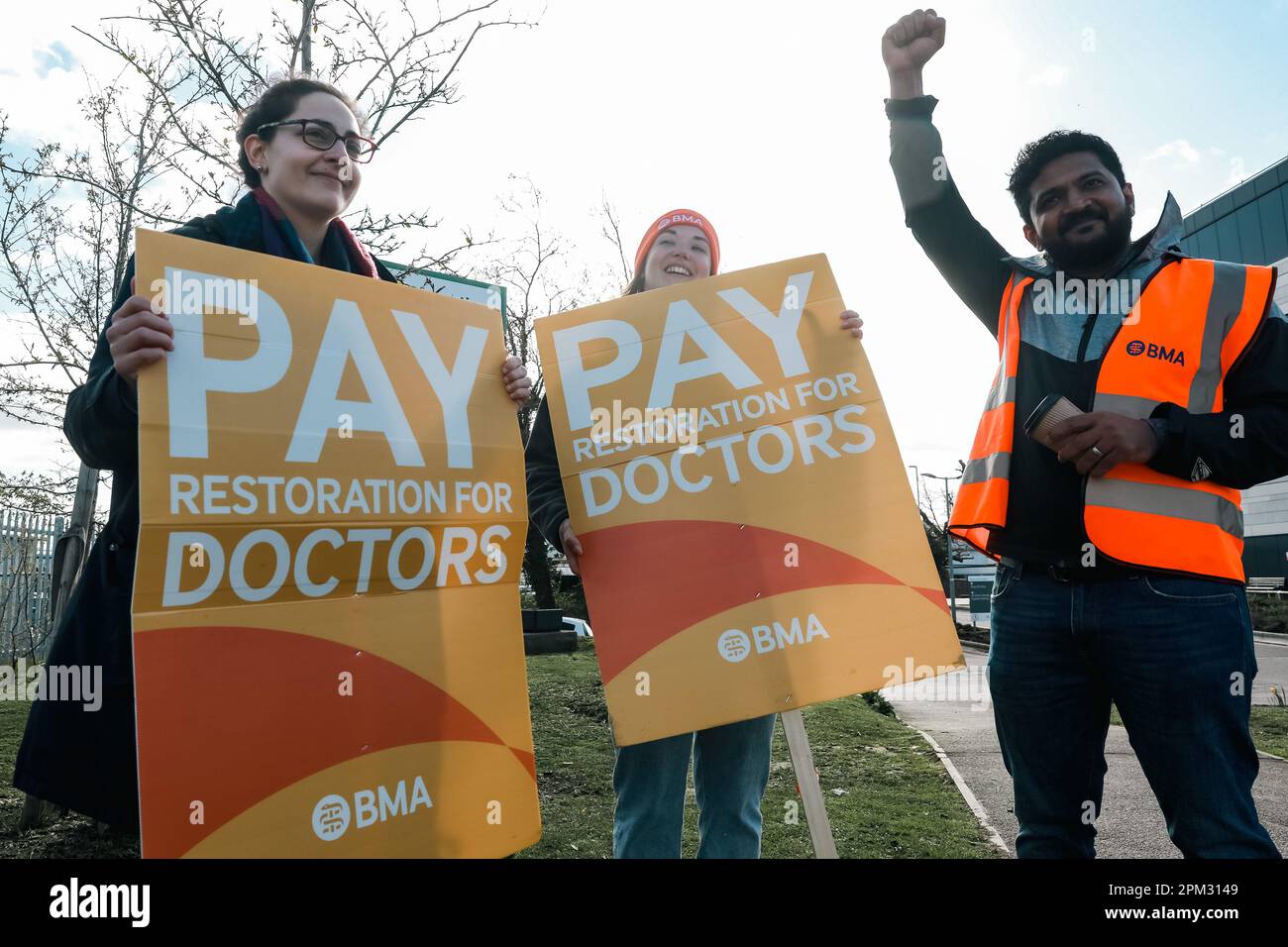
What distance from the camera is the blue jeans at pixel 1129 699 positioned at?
5.84ft

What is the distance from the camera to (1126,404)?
1.98 m

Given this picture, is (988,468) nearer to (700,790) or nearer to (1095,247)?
(1095,247)

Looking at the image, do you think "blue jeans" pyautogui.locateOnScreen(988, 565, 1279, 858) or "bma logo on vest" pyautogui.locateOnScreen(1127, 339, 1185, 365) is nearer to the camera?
"blue jeans" pyautogui.locateOnScreen(988, 565, 1279, 858)

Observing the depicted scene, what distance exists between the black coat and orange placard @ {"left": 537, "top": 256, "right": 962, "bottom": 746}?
1.07m

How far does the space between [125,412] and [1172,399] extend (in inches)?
93.8

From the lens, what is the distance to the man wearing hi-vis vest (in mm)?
1808

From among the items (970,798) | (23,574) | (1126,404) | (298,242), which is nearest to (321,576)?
(298,242)

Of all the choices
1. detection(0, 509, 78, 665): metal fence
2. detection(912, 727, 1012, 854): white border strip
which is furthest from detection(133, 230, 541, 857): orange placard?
detection(0, 509, 78, 665): metal fence

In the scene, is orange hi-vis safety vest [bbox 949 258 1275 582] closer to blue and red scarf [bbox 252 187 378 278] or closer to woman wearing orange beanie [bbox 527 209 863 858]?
woman wearing orange beanie [bbox 527 209 863 858]

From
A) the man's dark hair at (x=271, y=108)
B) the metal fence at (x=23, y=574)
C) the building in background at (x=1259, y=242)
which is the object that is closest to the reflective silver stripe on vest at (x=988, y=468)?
the man's dark hair at (x=271, y=108)

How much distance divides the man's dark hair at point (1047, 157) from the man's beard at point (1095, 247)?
0.14m

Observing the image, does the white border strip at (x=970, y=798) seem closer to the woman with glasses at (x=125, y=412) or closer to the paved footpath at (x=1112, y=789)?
the paved footpath at (x=1112, y=789)
